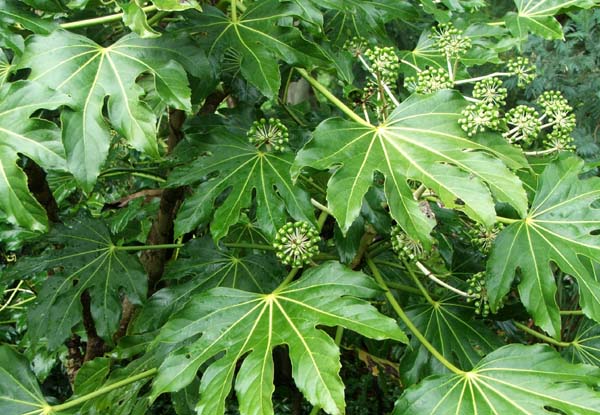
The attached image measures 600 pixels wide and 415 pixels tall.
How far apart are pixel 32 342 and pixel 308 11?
1.19 meters

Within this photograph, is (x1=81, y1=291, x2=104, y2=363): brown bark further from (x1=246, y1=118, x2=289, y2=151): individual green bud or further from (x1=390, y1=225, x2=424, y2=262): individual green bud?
(x1=390, y1=225, x2=424, y2=262): individual green bud

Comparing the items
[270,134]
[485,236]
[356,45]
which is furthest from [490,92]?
[270,134]

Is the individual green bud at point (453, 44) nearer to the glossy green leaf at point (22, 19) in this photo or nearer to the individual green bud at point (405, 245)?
the individual green bud at point (405, 245)

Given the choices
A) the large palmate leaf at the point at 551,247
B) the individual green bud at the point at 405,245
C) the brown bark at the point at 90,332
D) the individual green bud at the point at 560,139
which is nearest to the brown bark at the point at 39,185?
the brown bark at the point at 90,332

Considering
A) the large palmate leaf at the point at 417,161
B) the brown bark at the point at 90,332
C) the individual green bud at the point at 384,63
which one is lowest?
the brown bark at the point at 90,332

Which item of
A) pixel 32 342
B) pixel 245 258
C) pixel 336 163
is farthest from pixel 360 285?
pixel 32 342

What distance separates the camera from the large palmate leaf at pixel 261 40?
160 cm

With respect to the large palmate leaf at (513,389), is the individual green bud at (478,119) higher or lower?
higher

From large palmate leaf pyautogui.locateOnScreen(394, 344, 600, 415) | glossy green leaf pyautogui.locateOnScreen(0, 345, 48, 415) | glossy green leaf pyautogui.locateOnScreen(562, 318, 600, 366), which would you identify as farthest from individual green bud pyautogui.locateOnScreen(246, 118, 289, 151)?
glossy green leaf pyautogui.locateOnScreen(562, 318, 600, 366)

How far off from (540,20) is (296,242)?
1039 millimetres

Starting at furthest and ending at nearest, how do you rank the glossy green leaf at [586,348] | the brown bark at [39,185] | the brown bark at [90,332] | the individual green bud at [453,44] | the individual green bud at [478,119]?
1. the brown bark at [90,332]
2. the brown bark at [39,185]
3. the glossy green leaf at [586,348]
4. the individual green bud at [453,44]
5. the individual green bud at [478,119]

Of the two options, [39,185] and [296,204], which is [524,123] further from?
[39,185]

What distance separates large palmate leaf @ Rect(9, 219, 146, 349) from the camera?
1957mm

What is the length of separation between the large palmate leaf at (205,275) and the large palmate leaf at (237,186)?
26cm
